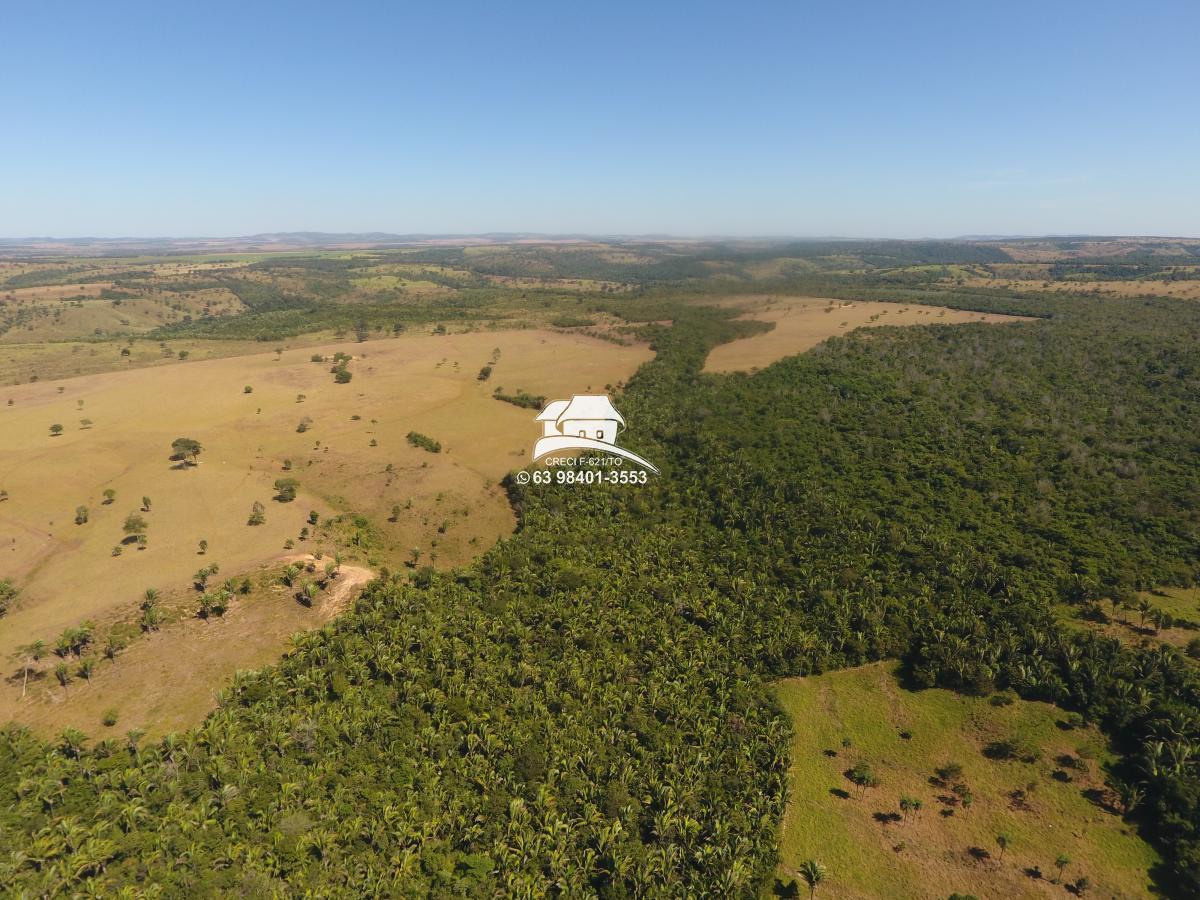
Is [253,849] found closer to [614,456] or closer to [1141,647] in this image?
[614,456]

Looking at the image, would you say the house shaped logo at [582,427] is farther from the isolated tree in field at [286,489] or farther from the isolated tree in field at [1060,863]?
the isolated tree in field at [1060,863]

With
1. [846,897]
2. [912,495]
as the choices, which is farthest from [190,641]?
[912,495]

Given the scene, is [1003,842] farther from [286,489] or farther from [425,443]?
[425,443]

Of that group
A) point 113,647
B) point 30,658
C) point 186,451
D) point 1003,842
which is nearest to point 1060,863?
point 1003,842

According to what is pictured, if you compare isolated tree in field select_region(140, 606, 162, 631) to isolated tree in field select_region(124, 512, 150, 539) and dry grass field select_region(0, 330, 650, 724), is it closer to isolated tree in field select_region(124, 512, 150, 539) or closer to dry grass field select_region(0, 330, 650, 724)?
dry grass field select_region(0, 330, 650, 724)

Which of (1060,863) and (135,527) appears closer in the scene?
(1060,863)

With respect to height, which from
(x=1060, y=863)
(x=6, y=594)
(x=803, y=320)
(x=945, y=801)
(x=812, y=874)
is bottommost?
(x=945, y=801)
